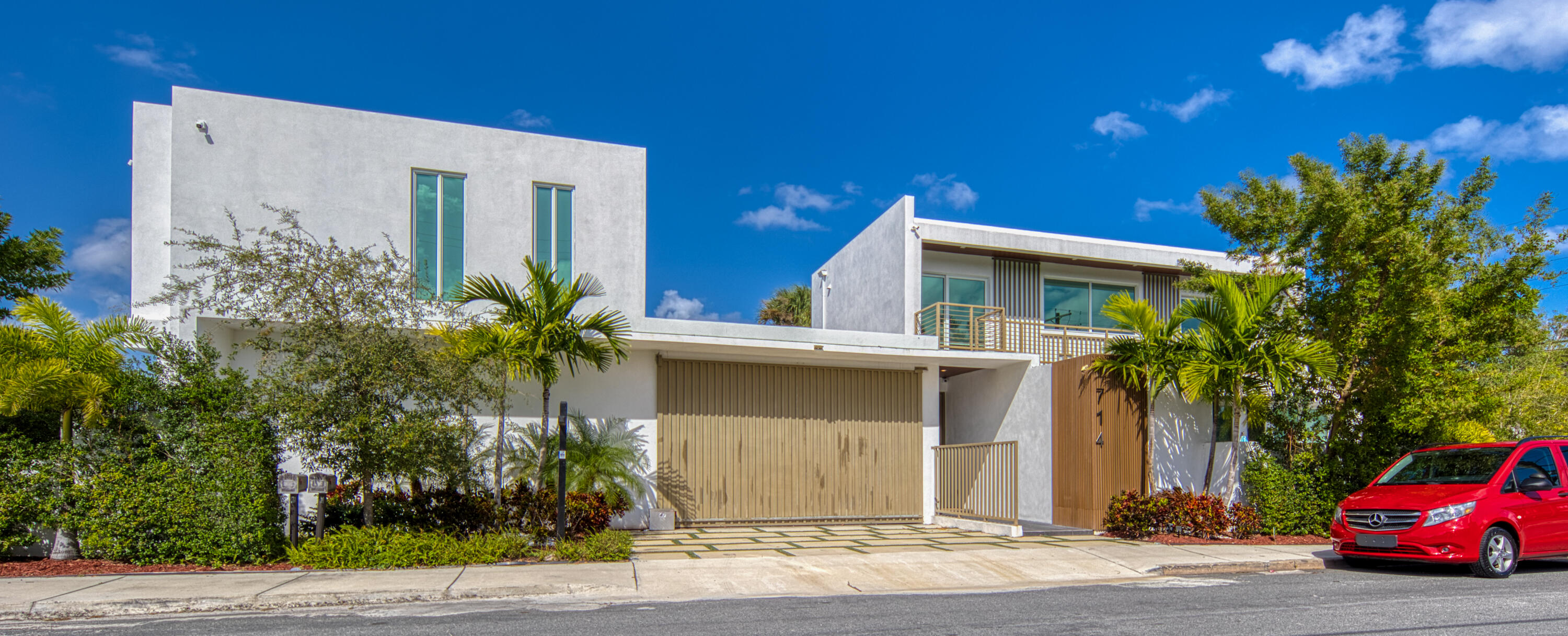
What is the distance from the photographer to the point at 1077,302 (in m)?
19.8

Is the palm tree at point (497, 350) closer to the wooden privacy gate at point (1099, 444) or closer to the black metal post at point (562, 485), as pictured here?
the black metal post at point (562, 485)

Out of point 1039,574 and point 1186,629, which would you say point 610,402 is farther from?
point 1186,629

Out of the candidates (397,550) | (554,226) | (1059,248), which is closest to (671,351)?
(554,226)

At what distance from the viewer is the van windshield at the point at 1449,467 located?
32.5 ft

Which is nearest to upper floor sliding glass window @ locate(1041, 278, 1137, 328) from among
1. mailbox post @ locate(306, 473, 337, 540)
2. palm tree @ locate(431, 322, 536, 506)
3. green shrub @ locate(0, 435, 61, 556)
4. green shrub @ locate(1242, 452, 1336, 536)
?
green shrub @ locate(1242, 452, 1336, 536)

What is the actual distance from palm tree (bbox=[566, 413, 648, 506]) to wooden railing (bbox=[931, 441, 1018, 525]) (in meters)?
4.96

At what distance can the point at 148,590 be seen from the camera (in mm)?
7855

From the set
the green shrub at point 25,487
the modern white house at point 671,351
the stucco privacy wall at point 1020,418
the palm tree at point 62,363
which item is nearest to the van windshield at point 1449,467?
the modern white house at point 671,351

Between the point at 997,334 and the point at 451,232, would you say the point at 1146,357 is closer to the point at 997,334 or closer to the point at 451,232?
the point at 997,334

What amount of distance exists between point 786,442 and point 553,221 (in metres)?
5.25

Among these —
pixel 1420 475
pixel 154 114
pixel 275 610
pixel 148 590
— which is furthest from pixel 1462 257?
pixel 154 114

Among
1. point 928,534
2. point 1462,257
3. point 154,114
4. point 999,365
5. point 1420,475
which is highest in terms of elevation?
point 154,114

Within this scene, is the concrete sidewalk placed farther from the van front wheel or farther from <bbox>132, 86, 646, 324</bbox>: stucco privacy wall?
<bbox>132, 86, 646, 324</bbox>: stucco privacy wall

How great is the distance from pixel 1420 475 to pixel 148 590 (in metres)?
13.3
